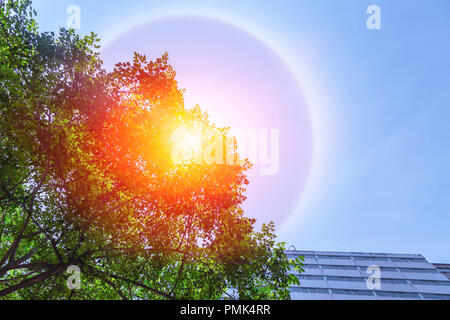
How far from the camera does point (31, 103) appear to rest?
864 centimetres

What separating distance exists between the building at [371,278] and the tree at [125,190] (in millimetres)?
38800

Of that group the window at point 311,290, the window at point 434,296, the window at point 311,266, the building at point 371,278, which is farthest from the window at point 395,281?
the window at point 311,290

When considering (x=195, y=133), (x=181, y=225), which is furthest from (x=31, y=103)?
(x=181, y=225)

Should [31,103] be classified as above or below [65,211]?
above

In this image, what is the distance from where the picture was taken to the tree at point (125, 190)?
8977 mm

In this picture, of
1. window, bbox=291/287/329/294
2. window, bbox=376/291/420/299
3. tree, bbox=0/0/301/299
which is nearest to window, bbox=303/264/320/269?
window, bbox=291/287/329/294

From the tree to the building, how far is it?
1528 inches

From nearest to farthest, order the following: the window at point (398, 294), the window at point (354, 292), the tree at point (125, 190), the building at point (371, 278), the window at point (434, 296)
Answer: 1. the tree at point (125, 190)
2. the window at point (434, 296)
3. the window at point (398, 294)
4. the building at point (371, 278)
5. the window at point (354, 292)

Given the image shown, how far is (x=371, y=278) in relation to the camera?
4478 cm

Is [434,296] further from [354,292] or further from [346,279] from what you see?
[346,279]

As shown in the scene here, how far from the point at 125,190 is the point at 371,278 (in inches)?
2065

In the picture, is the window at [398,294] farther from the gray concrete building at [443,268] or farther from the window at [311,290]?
the gray concrete building at [443,268]

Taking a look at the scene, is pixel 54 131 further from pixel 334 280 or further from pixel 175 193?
pixel 334 280
